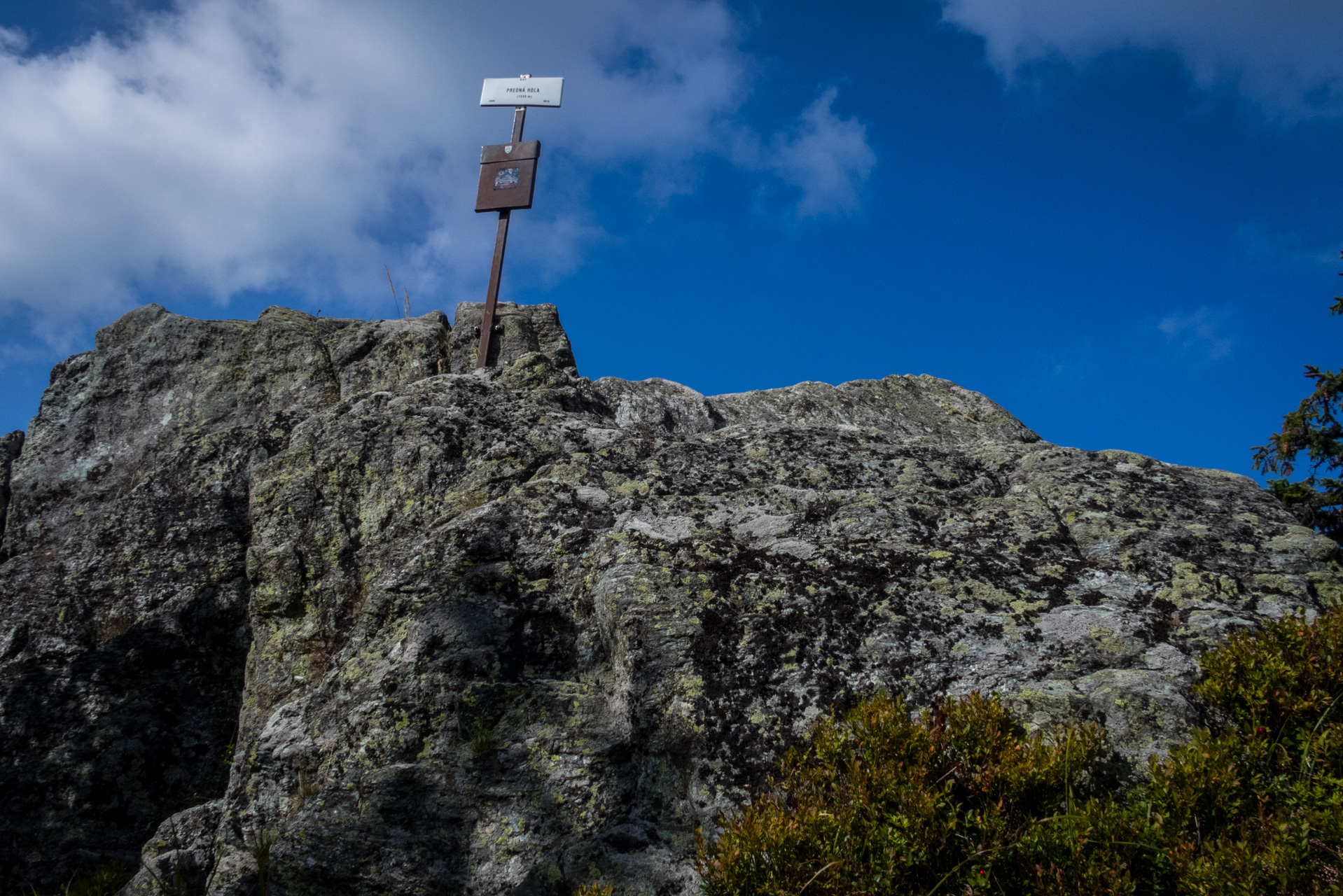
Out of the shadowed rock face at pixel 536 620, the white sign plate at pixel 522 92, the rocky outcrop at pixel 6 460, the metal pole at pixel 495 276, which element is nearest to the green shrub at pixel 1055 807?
the shadowed rock face at pixel 536 620

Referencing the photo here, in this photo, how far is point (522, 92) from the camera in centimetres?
1436

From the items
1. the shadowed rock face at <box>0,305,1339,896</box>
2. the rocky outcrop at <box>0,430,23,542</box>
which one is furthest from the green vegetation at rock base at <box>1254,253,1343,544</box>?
the rocky outcrop at <box>0,430,23,542</box>

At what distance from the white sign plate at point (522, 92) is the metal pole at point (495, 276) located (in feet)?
0.62

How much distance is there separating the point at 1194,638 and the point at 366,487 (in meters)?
6.64

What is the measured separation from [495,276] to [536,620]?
30.2 ft

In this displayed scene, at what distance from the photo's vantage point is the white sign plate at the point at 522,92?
560 inches

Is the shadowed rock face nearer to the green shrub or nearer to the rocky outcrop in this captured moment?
the green shrub

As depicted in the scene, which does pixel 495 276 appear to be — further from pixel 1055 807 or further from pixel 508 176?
pixel 1055 807

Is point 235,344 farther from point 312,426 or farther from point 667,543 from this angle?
point 667,543

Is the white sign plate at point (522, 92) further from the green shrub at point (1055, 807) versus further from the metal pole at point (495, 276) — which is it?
the green shrub at point (1055, 807)

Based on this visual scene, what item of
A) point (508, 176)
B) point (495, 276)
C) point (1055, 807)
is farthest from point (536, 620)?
point (508, 176)

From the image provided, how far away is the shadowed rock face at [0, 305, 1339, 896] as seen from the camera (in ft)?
15.0

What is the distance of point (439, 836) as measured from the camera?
14.7 feet

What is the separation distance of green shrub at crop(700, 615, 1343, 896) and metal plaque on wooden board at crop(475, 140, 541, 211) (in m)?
12.1
